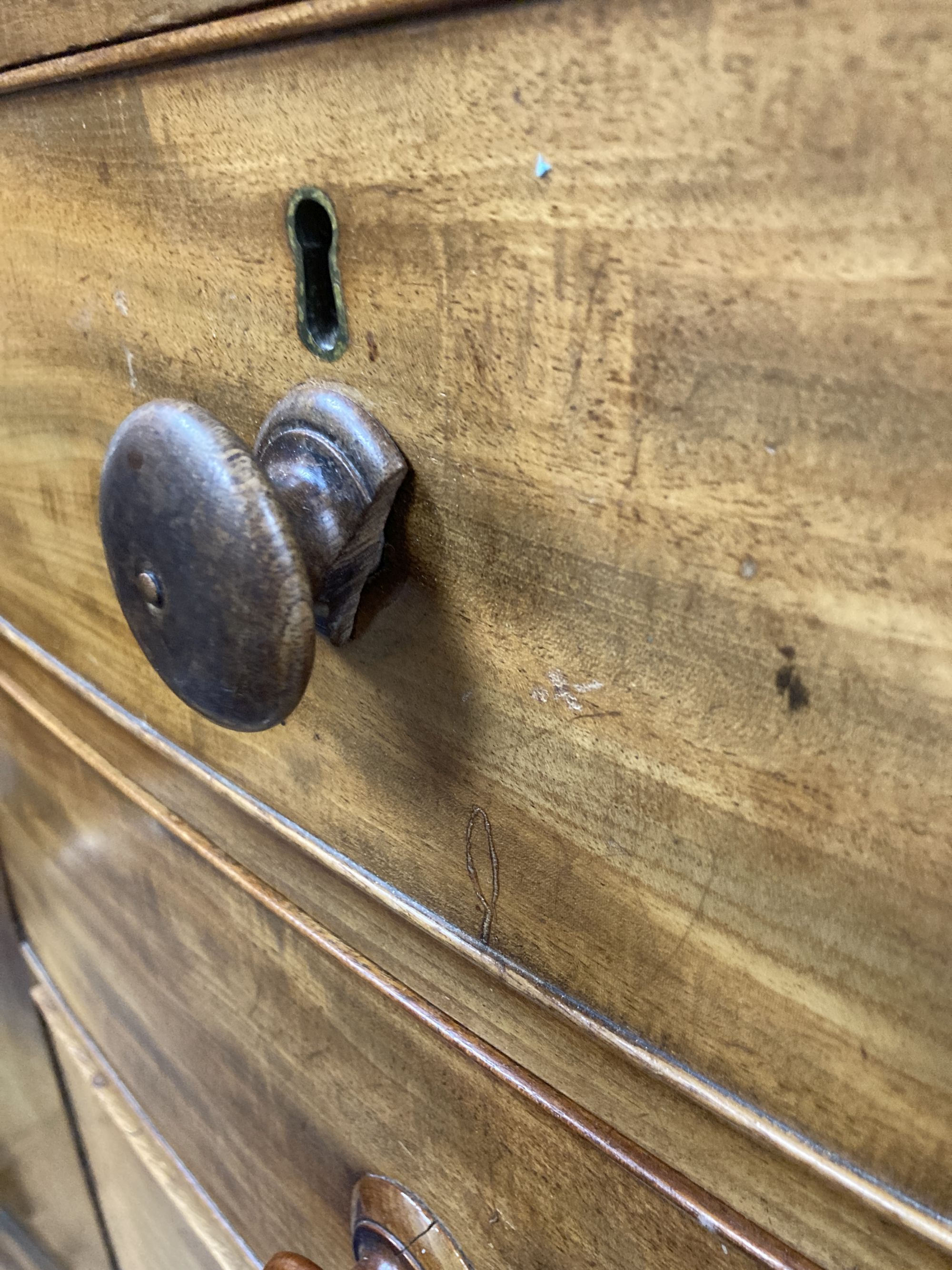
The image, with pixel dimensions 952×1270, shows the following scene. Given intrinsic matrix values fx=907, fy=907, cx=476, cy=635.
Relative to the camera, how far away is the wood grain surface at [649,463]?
0.18 metres

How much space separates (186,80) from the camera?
0.29 metres

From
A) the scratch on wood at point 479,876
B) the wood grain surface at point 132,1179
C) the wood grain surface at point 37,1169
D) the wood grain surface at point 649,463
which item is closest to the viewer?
the wood grain surface at point 649,463

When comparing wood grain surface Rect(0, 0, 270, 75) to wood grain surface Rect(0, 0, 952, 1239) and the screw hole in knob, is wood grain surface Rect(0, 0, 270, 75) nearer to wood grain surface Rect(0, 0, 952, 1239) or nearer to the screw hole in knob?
wood grain surface Rect(0, 0, 952, 1239)

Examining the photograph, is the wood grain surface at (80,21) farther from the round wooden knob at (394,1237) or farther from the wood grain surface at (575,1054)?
the round wooden knob at (394,1237)

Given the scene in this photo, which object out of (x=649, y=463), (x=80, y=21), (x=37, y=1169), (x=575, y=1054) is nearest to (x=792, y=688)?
(x=649, y=463)

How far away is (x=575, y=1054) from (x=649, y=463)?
0.68ft

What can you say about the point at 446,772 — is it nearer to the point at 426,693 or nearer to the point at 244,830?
the point at 426,693

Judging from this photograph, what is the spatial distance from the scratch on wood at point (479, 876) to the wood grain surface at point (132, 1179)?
43cm

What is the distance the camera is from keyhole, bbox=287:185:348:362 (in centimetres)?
27

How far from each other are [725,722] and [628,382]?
0.09 metres

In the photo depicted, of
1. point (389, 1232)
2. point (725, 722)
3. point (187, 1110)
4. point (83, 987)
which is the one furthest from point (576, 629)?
point (83, 987)

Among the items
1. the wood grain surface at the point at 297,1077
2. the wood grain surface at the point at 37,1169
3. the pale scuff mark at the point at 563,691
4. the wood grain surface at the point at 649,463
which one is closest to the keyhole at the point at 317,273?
the wood grain surface at the point at 649,463

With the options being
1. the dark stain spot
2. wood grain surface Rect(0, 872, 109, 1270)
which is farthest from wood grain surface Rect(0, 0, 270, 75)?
wood grain surface Rect(0, 872, 109, 1270)

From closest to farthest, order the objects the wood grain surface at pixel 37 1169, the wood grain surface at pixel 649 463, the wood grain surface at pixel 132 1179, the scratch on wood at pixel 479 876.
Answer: the wood grain surface at pixel 649 463
the scratch on wood at pixel 479 876
the wood grain surface at pixel 132 1179
the wood grain surface at pixel 37 1169
